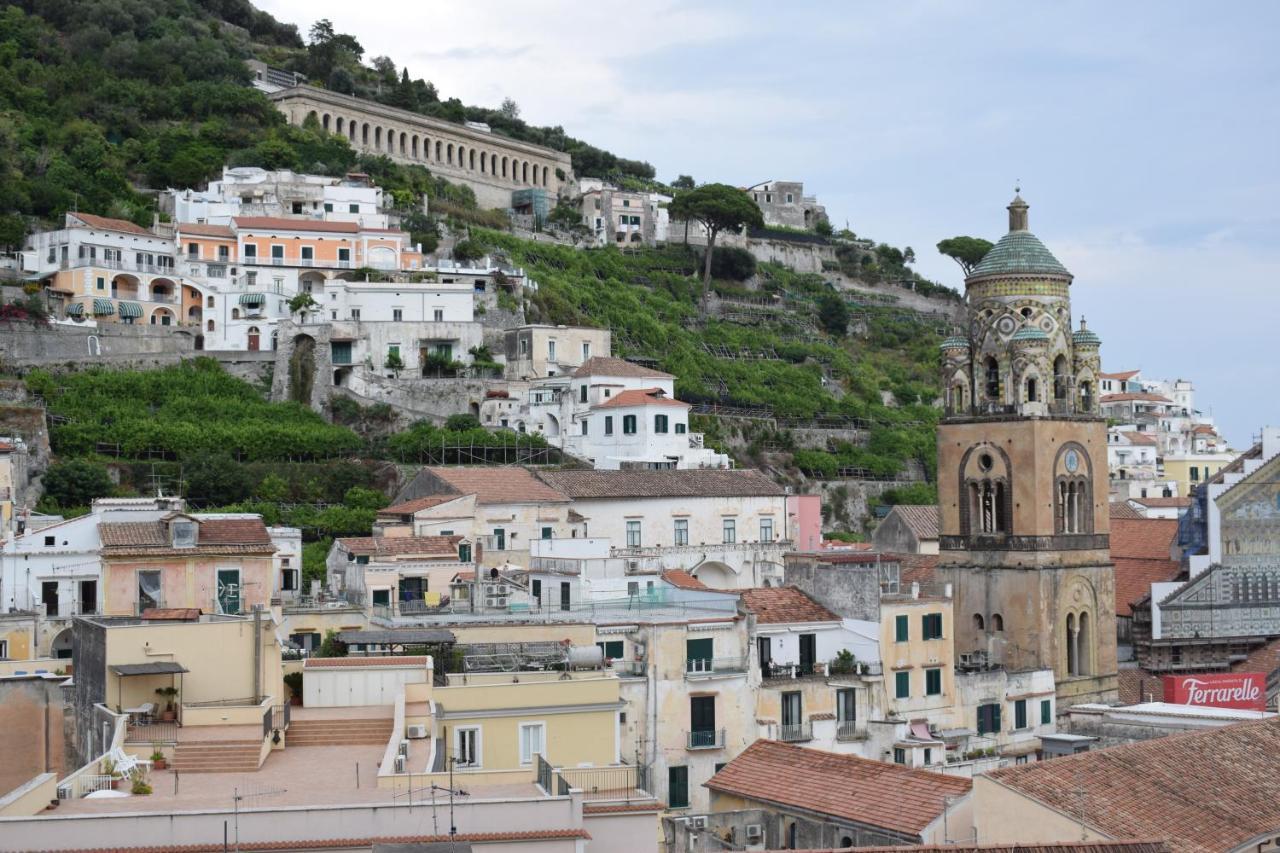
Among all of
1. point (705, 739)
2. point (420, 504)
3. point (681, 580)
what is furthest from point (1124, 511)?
point (705, 739)

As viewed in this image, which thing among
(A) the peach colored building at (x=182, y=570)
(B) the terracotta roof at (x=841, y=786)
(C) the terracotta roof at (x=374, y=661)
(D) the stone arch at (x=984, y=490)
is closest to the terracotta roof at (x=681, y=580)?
(D) the stone arch at (x=984, y=490)

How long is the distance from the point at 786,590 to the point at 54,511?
104 ft

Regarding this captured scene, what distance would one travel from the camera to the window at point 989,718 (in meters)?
42.1

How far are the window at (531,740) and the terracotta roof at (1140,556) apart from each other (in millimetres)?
27099

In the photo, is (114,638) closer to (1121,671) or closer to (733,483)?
(1121,671)

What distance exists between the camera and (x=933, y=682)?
41.3 m

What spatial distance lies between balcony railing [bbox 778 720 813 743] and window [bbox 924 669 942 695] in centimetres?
437

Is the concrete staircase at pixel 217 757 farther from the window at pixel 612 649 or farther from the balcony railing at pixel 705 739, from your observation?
the balcony railing at pixel 705 739

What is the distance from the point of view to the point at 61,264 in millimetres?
81188

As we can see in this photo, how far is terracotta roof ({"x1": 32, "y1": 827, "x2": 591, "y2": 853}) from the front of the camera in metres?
20.2

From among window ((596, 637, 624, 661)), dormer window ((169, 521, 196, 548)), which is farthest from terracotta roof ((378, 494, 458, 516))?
window ((596, 637, 624, 661))

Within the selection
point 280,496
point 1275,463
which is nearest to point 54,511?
point 280,496

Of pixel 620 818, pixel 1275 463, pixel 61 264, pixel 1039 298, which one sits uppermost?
pixel 61 264

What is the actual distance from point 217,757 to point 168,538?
63.6 feet
